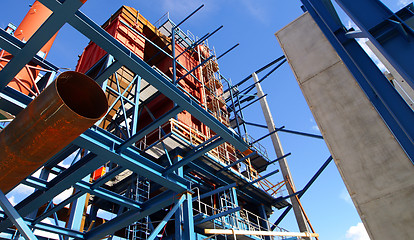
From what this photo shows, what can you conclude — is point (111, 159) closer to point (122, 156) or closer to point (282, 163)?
point (122, 156)

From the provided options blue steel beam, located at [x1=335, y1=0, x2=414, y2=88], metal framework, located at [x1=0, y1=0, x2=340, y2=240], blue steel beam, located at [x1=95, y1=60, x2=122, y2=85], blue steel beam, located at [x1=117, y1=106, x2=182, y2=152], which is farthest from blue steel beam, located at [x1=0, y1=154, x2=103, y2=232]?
blue steel beam, located at [x1=335, y1=0, x2=414, y2=88]

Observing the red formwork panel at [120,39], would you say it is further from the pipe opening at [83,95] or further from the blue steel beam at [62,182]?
the pipe opening at [83,95]

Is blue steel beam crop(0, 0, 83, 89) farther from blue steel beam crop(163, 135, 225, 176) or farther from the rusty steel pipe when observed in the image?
blue steel beam crop(163, 135, 225, 176)

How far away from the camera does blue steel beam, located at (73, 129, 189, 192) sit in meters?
6.57

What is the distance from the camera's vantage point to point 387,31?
10.5 feet

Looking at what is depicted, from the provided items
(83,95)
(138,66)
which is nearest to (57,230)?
(83,95)

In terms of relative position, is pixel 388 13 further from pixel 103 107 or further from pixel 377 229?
pixel 103 107

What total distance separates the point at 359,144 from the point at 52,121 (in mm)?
5061

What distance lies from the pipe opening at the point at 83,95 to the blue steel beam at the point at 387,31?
4067 mm

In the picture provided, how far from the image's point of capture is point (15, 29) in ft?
31.9

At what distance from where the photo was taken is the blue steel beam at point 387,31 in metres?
3.05

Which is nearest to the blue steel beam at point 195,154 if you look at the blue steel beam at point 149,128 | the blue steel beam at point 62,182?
the blue steel beam at point 149,128

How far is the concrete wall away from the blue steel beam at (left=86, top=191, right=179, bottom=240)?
524cm

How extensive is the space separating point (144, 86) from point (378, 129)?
12494 millimetres
